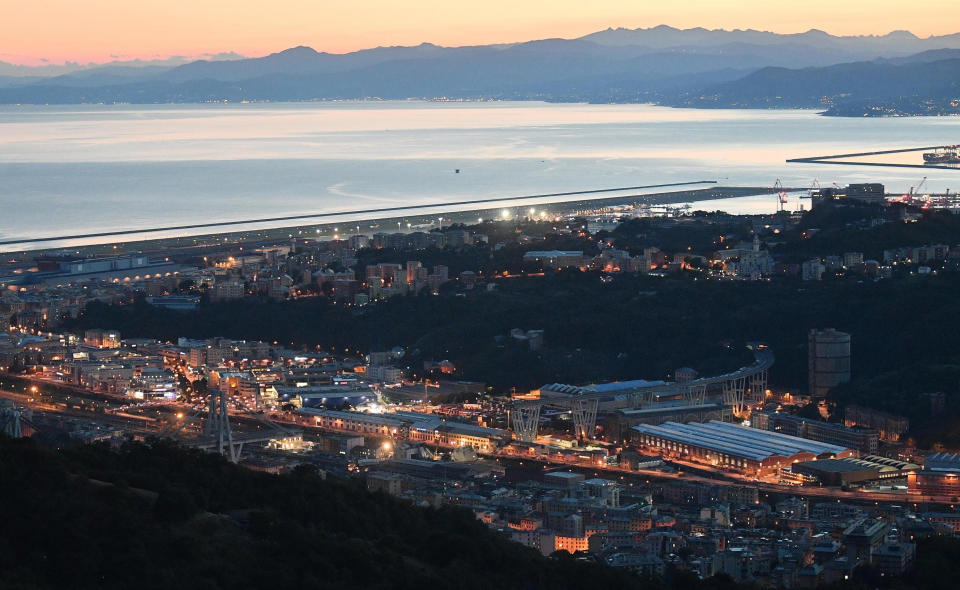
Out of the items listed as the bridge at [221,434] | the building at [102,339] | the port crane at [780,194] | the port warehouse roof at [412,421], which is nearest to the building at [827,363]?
the port warehouse roof at [412,421]

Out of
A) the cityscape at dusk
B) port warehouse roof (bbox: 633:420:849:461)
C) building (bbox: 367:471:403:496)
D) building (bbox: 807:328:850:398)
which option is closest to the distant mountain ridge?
the cityscape at dusk

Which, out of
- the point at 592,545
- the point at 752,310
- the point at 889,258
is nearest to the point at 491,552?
the point at 592,545

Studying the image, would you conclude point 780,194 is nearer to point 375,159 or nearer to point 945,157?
point 945,157

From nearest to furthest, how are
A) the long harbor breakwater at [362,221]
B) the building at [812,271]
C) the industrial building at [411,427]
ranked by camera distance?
the industrial building at [411,427]
the building at [812,271]
the long harbor breakwater at [362,221]

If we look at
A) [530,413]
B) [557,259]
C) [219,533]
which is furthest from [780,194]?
[219,533]

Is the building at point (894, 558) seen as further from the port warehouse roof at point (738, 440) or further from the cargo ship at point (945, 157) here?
the cargo ship at point (945, 157)

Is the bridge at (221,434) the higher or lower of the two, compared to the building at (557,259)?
higher

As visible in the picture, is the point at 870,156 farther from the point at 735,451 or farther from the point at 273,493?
the point at 273,493

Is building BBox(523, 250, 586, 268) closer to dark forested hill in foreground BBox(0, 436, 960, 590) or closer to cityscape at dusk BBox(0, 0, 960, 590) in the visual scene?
cityscape at dusk BBox(0, 0, 960, 590)
